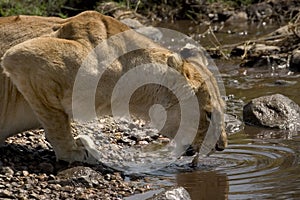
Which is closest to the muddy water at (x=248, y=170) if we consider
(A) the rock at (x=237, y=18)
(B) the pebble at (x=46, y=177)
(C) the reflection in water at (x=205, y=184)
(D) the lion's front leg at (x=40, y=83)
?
(C) the reflection in water at (x=205, y=184)

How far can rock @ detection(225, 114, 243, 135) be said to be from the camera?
10.8 metres

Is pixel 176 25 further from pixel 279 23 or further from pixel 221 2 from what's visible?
pixel 279 23

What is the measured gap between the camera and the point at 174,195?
Answer: 731cm

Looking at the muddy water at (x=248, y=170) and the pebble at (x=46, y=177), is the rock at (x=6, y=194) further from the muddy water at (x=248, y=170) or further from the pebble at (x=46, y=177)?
the muddy water at (x=248, y=170)

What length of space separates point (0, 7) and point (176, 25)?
456 centimetres

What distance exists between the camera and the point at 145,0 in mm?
20922

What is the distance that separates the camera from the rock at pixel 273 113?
35.2 feet

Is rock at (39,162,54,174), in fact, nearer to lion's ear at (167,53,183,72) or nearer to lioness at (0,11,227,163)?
lioness at (0,11,227,163)

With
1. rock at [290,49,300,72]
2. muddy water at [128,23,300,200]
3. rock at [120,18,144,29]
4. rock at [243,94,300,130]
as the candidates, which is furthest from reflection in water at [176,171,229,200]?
rock at [120,18,144,29]

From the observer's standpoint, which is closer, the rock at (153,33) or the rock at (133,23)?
the rock at (153,33)

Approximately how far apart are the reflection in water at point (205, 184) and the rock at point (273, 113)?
2402mm

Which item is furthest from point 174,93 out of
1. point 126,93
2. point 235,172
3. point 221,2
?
point 221,2

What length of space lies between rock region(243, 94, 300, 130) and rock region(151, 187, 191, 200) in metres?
3.56

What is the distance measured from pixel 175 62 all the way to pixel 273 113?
2.97 m
